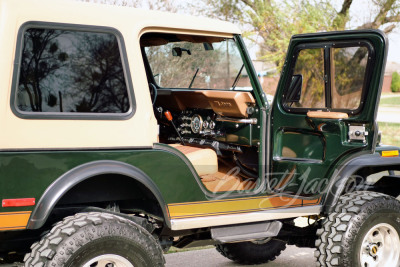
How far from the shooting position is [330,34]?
4.60m

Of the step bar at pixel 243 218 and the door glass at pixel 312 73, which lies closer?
the step bar at pixel 243 218

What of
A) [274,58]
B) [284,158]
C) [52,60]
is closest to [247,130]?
[284,158]

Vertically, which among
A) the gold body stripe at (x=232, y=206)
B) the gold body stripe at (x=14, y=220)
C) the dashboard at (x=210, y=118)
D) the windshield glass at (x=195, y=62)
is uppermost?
the windshield glass at (x=195, y=62)

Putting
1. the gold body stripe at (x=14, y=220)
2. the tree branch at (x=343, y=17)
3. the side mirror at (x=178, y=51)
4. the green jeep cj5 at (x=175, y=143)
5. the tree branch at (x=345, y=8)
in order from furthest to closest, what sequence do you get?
the tree branch at (x=345, y=8) → the tree branch at (x=343, y=17) → the side mirror at (x=178, y=51) → the green jeep cj5 at (x=175, y=143) → the gold body stripe at (x=14, y=220)

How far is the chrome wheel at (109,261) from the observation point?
357 centimetres

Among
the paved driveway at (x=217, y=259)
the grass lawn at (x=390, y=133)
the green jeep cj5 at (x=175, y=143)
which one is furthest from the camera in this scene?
the grass lawn at (x=390, y=133)

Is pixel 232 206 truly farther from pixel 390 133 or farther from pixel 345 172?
pixel 390 133

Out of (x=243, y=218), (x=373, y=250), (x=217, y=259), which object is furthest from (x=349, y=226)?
(x=217, y=259)

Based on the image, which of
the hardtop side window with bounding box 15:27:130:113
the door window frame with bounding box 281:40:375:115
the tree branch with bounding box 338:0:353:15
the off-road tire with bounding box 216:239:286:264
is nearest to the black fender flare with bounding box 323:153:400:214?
the door window frame with bounding box 281:40:375:115

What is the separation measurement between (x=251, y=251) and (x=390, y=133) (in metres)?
10.8

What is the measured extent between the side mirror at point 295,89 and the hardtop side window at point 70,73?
4.93ft

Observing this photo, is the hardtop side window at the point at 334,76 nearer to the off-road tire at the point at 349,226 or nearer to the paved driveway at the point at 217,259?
the off-road tire at the point at 349,226

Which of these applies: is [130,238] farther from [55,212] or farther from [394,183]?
[394,183]

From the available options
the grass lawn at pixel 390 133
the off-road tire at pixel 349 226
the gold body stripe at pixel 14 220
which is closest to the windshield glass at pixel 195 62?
the off-road tire at pixel 349 226
